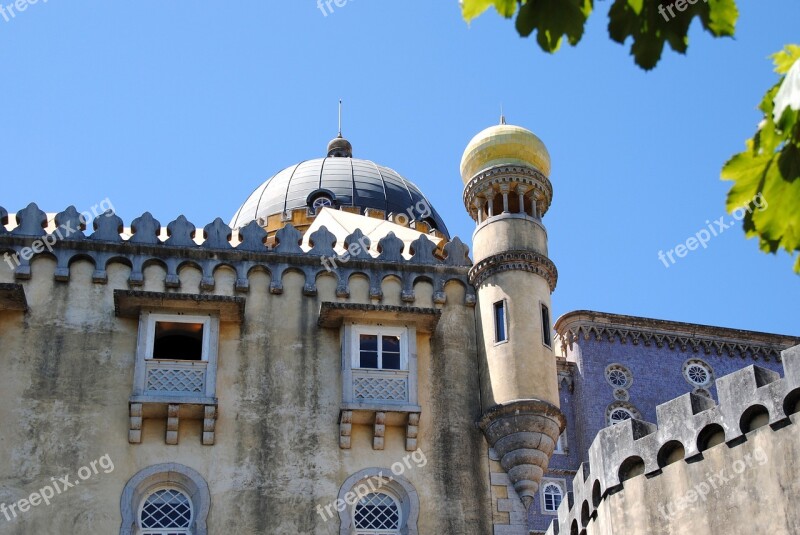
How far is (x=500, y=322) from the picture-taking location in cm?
2480

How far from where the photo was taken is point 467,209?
26.8 m

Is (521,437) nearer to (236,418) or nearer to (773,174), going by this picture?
(236,418)

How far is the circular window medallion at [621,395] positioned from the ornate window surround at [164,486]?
33.0m

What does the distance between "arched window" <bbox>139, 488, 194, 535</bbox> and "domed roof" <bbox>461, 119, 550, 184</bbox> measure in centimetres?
937

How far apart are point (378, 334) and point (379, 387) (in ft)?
3.99

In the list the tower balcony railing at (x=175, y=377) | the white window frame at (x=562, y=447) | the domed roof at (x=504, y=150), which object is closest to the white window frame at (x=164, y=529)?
the tower balcony railing at (x=175, y=377)

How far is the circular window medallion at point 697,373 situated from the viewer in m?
54.3

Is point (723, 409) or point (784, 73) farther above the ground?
point (723, 409)

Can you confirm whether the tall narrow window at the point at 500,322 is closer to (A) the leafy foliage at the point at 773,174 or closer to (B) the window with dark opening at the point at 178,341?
(B) the window with dark opening at the point at 178,341

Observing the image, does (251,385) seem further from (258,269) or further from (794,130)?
(794,130)

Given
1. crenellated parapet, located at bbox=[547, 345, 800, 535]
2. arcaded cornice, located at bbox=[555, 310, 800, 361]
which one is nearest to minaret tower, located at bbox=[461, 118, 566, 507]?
crenellated parapet, located at bbox=[547, 345, 800, 535]

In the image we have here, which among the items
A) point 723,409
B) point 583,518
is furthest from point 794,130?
point 583,518

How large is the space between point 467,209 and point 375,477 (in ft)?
22.5

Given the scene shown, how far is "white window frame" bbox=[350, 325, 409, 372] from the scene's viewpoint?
23.8 m
